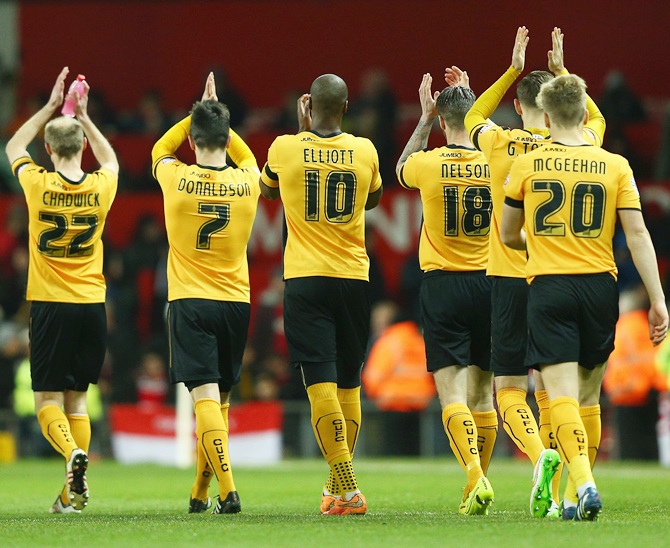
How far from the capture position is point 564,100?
782cm

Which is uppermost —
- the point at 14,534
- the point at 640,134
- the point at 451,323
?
the point at 640,134

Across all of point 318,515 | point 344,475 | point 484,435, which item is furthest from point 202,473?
point 484,435

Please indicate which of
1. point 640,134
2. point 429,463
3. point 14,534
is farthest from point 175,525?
point 640,134

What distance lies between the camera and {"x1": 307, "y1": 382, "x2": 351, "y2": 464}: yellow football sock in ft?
28.7

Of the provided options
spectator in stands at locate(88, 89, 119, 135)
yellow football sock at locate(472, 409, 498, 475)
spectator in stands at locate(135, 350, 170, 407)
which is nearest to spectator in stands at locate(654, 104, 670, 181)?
spectator in stands at locate(135, 350, 170, 407)

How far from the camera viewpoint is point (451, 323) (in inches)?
350

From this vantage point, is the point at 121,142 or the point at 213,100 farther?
the point at 121,142

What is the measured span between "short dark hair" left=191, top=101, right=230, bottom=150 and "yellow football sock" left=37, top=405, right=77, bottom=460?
6.56ft

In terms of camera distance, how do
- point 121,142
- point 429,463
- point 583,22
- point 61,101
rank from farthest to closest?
1. point 583,22
2. point 121,142
3. point 429,463
4. point 61,101

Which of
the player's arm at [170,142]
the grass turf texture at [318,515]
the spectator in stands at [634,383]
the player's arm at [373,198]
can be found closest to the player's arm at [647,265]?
the grass turf texture at [318,515]

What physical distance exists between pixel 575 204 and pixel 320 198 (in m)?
1.71

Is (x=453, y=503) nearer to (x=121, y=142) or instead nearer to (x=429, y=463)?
(x=429, y=463)

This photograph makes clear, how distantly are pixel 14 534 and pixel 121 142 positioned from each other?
46.2 feet

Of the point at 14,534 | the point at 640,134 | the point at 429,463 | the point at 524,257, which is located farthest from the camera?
the point at 640,134
